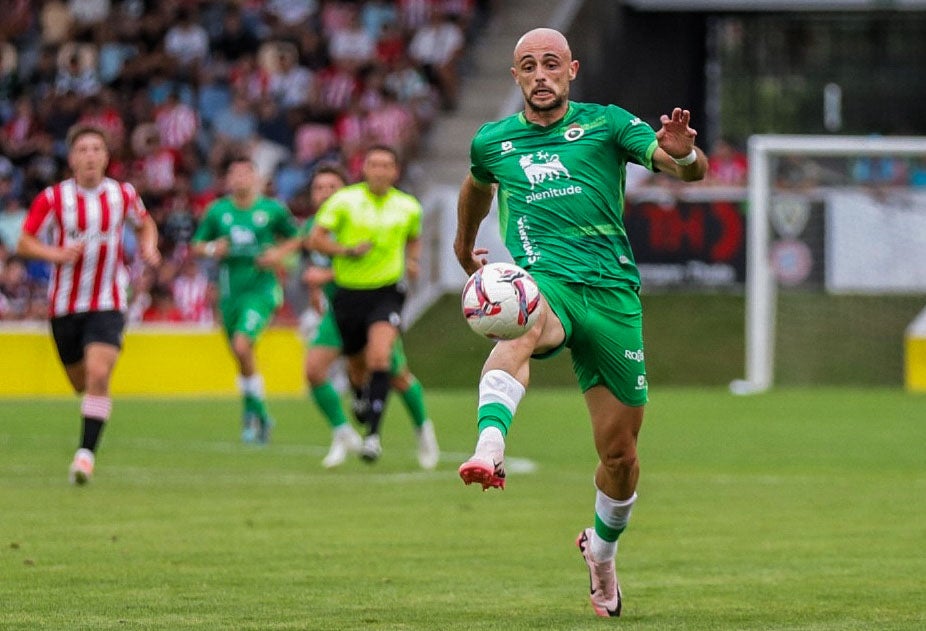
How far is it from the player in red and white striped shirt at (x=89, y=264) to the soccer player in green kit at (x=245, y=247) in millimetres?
4609

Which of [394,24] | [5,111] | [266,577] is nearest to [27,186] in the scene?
[5,111]

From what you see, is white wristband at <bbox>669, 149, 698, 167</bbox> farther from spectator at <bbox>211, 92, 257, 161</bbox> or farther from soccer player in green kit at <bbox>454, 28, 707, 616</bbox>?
spectator at <bbox>211, 92, 257, 161</bbox>

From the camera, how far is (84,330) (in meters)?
13.1

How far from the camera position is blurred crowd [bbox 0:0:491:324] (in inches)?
1167

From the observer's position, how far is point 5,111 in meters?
31.7

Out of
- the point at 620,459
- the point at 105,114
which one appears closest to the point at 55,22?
the point at 105,114

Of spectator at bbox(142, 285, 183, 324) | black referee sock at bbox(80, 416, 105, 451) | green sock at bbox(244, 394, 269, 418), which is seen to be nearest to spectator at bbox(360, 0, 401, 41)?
spectator at bbox(142, 285, 183, 324)

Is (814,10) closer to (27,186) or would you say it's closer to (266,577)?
(27,186)

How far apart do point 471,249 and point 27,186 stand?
74.4 ft

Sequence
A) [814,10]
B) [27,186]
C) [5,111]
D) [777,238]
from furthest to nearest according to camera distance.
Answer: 1. [814,10]
2. [5,111]
3. [27,186]
4. [777,238]

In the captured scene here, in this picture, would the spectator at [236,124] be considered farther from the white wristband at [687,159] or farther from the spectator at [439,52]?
the white wristband at [687,159]

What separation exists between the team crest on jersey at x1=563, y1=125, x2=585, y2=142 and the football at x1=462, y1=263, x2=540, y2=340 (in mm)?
796

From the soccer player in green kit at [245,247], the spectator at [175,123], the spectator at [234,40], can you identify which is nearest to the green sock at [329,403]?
the soccer player in green kit at [245,247]

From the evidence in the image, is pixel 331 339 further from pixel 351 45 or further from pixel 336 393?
pixel 351 45
